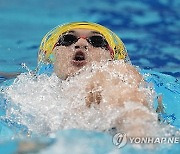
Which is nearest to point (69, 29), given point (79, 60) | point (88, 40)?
point (88, 40)

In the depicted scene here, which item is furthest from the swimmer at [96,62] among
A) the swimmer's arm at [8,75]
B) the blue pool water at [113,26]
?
the blue pool water at [113,26]

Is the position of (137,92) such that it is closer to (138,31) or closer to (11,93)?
(11,93)

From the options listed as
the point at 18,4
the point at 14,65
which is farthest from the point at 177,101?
the point at 18,4

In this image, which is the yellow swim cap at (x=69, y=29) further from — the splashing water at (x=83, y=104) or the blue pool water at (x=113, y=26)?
the blue pool water at (x=113, y=26)

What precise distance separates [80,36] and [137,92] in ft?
3.58

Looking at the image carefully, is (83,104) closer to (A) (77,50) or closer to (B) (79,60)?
(B) (79,60)

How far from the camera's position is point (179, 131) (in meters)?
2.31

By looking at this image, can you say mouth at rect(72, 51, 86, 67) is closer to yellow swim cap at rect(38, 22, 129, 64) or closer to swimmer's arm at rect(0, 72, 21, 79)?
yellow swim cap at rect(38, 22, 129, 64)

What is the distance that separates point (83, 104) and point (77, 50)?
668 millimetres

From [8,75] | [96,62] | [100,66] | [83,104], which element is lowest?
[83,104]

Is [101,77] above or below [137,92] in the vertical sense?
above

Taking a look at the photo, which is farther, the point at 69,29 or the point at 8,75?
the point at 8,75

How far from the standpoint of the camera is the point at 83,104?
2594 millimetres

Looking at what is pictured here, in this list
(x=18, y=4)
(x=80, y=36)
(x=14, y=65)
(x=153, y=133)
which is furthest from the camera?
(x=18, y=4)
